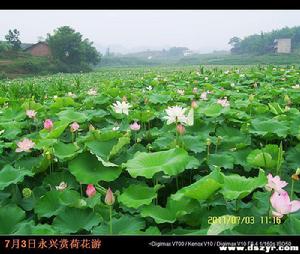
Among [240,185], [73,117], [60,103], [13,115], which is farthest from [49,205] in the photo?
[60,103]

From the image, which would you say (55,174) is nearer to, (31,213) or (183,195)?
(31,213)

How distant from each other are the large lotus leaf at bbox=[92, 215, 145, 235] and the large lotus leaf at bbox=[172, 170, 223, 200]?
6.1 inches

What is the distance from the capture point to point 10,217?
4.62ft

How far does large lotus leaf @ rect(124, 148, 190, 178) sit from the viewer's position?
149cm

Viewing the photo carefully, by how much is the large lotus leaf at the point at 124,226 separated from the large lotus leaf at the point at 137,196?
0.18 feet

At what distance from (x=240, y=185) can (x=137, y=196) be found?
38 cm

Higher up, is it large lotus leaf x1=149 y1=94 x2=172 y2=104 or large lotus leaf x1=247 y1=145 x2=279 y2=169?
large lotus leaf x1=149 y1=94 x2=172 y2=104

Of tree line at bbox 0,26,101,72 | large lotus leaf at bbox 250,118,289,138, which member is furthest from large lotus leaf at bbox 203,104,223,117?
tree line at bbox 0,26,101,72

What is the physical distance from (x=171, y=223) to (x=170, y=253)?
289 mm

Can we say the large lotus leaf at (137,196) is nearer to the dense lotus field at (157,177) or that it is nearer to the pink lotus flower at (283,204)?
the dense lotus field at (157,177)

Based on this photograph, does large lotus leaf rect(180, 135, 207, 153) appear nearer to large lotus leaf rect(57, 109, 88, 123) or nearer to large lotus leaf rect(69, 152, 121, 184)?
large lotus leaf rect(69, 152, 121, 184)

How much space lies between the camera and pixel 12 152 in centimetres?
209
